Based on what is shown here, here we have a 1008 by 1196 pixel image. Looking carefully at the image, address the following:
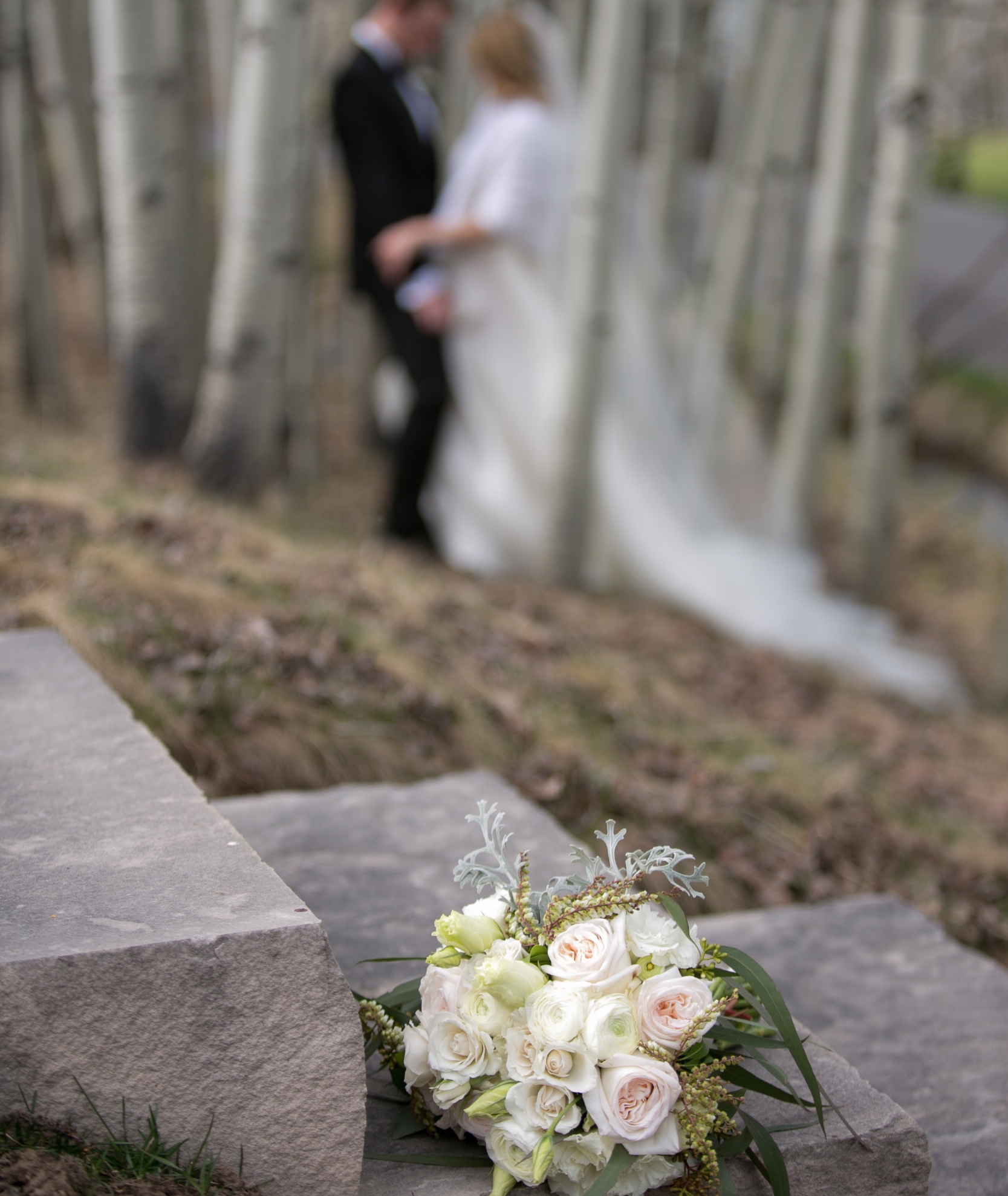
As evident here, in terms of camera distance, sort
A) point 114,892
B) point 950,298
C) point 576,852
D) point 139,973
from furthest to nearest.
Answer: point 950,298, point 576,852, point 114,892, point 139,973

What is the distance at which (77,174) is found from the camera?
7629 mm

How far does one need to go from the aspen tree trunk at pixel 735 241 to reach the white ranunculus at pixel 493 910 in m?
5.52

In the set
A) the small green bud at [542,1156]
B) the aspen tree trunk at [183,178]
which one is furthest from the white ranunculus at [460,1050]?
the aspen tree trunk at [183,178]

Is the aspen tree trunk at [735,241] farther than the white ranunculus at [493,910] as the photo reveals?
Yes

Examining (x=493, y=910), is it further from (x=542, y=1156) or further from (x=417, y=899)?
(x=417, y=899)

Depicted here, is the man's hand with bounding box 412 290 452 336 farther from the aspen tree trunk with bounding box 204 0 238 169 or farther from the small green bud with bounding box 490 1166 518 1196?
the small green bud with bounding box 490 1166 518 1196

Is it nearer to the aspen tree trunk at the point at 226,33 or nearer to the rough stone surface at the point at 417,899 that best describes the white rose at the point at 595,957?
the rough stone surface at the point at 417,899

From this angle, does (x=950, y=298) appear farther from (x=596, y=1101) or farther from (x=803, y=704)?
(x=596, y=1101)

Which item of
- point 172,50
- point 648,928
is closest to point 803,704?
point 648,928

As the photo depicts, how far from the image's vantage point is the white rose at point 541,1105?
1621mm

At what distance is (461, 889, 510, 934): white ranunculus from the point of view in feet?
5.88

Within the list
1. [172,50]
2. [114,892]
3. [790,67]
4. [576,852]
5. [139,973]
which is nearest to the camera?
[139,973]

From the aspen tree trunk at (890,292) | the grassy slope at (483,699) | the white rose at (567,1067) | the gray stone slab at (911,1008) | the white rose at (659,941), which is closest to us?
the white rose at (567,1067)

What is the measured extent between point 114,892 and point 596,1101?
68 centimetres
